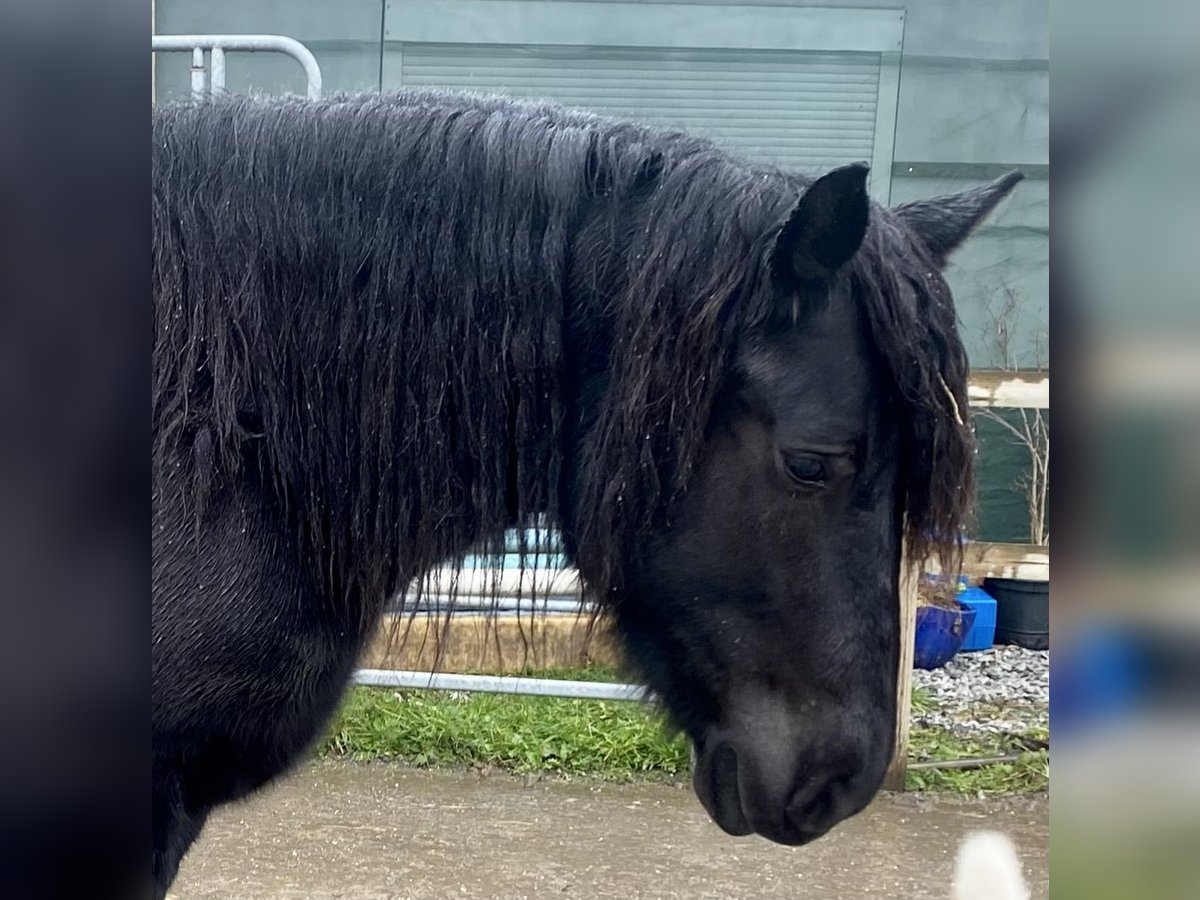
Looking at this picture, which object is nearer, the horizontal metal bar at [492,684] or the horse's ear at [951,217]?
the horse's ear at [951,217]

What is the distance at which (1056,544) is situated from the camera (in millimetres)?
697

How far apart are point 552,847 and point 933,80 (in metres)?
1.87

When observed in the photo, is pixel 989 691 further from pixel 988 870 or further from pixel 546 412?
pixel 546 412

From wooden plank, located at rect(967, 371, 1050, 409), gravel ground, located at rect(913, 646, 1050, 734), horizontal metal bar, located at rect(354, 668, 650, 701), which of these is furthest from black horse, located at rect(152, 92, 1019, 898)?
gravel ground, located at rect(913, 646, 1050, 734)

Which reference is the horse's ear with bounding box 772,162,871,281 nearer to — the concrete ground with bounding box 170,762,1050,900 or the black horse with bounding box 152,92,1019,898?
the black horse with bounding box 152,92,1019,898

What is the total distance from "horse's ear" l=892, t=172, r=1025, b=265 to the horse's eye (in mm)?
370

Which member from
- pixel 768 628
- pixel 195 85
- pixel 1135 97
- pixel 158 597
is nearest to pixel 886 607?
pixel 768 628

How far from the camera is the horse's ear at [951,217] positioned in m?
1.21

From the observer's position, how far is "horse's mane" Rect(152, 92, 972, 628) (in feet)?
3.49

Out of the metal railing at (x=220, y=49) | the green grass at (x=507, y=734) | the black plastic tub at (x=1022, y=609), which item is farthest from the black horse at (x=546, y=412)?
the green grass at (x=507, y=734)

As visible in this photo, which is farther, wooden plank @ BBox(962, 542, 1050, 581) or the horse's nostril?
wooden plank @ BBox(962, 542, 1050, 581)

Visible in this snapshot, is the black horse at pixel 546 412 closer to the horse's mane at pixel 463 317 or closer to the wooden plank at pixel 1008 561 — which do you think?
the horse's mane at pixel 463 317

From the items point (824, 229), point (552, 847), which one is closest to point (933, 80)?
point (824, 229)

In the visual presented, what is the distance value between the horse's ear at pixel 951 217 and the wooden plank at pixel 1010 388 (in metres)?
0.69
